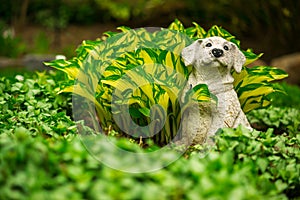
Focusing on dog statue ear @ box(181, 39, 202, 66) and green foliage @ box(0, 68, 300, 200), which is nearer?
green foliage @ box(0, 68, 300, 200)

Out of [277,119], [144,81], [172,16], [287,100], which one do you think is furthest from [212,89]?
[172,16]

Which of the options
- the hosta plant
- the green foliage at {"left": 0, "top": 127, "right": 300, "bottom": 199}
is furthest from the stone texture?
the green foliage at {"left": 0, "top": 127, "right": 300, "bottom": 199}

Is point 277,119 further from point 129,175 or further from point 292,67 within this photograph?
point 292,67

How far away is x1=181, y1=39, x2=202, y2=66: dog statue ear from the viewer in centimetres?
320

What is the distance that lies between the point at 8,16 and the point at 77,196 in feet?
33.7

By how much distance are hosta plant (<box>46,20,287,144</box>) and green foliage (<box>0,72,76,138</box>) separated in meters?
0.28

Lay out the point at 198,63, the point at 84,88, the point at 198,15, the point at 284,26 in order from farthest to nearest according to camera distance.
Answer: the point at 198,15
the point at 284,26
the point at 84,88
the point at 198,63

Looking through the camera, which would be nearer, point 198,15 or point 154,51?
point 154,51

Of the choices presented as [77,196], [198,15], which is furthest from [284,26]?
[77,196]

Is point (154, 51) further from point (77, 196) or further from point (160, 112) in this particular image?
point (77, 196)

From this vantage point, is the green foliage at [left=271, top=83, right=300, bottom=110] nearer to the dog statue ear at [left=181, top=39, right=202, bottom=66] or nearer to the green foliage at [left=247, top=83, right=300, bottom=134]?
the green foliage at [left=247, top=83, right=300, bottom=134]

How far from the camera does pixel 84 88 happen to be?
3510 mm

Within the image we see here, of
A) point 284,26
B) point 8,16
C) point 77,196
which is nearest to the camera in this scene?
point 77,196

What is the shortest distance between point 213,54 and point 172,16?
8019mm
